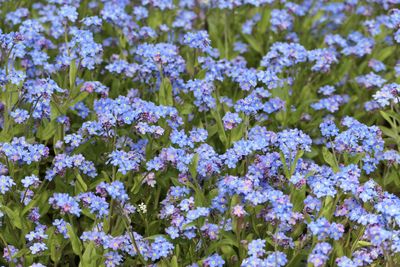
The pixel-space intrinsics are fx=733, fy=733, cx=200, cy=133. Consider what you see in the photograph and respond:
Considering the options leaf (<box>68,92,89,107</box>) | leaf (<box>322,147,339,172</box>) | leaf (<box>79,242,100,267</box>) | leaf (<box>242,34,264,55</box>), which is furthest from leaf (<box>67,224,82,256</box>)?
leaf (<box>242,34,264,55</box>)

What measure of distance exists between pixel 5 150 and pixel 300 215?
1971mm

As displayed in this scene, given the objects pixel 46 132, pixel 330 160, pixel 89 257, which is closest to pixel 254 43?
pixel 330 160

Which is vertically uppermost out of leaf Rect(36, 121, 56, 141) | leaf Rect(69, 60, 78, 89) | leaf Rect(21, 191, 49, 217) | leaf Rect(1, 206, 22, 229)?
leaf Rect(69, 60, 78, 89)

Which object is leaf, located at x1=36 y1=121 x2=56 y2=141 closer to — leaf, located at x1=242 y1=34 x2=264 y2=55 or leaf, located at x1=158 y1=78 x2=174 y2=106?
leaf, located at x1=158 y1=78 x2=174 y2=106

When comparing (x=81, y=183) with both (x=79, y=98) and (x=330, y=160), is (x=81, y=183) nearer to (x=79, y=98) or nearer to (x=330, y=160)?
(x=79, y=98)

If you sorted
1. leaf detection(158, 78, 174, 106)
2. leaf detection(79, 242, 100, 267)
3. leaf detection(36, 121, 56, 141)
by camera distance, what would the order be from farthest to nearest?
1. leaf detection(158, 78, 174, 106)
2. leaf detection(36, 121, 56, 141)
3. leaf detection(79, 242, 100, 267)

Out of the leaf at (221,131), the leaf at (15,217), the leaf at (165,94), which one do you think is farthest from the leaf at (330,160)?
the leaf at (15,217)

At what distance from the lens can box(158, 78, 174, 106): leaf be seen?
223 inches

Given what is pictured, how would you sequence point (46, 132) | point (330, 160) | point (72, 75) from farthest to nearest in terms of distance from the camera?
point (72, 75)
point (46, 132)
point (330, 160)

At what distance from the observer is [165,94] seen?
5.70 metres

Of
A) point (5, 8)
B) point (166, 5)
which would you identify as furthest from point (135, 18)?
point (5, 8)

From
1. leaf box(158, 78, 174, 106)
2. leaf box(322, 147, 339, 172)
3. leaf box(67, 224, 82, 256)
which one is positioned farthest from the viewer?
leaf box(158, 78, 174, 106)

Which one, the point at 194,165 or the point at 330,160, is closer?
the point at 194,165

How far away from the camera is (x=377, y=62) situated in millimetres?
6746
